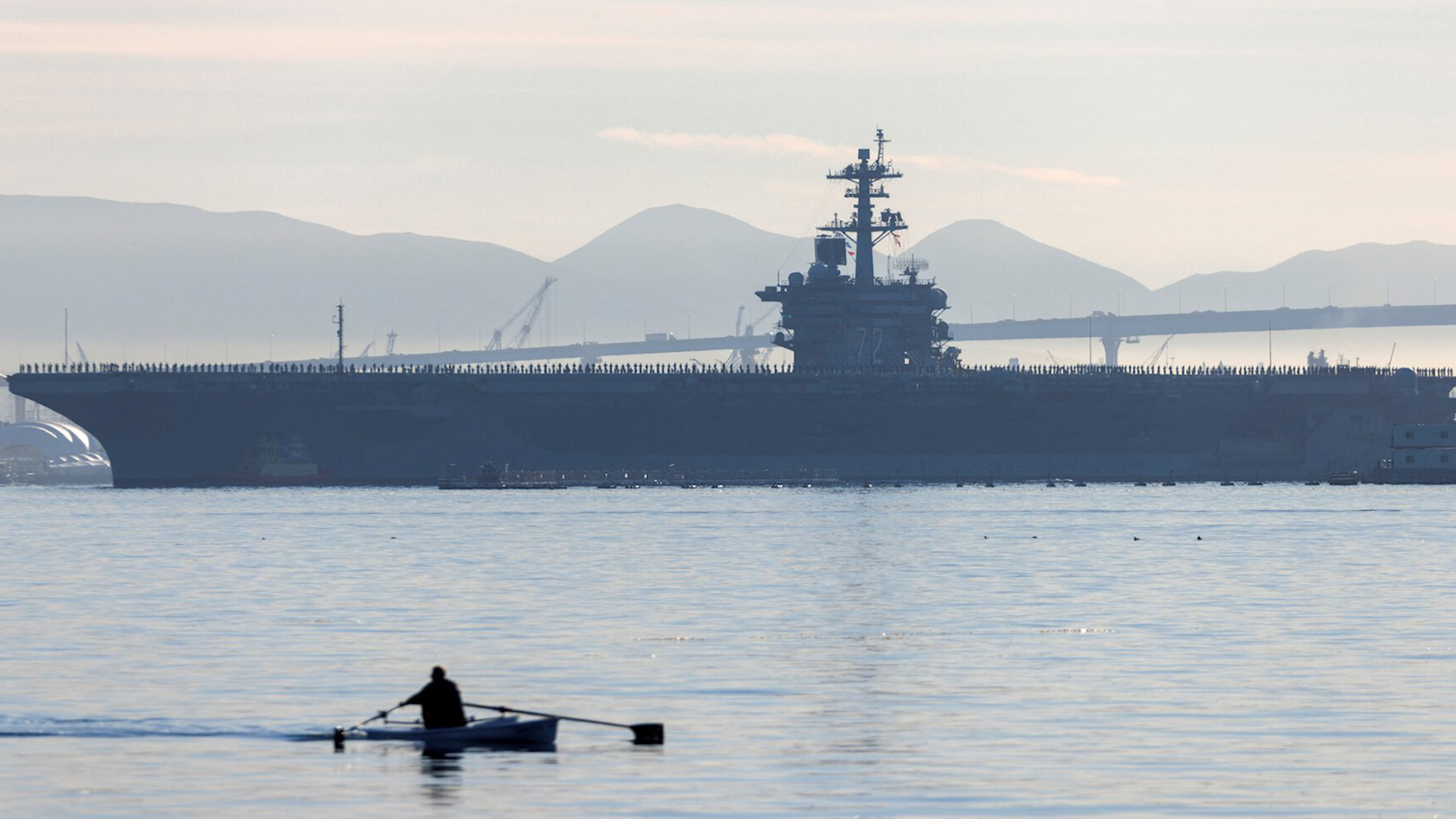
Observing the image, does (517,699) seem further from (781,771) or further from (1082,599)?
(1082,599)

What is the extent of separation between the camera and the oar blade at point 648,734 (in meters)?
25.4

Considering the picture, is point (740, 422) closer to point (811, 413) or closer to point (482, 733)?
point (811, 413)

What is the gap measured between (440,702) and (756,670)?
7.61 meters

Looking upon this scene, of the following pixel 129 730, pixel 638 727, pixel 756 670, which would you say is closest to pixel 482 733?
pixel 638 727

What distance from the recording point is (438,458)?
107938mm

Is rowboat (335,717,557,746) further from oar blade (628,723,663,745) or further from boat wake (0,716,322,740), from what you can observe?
oar blade (628,723,663,745)

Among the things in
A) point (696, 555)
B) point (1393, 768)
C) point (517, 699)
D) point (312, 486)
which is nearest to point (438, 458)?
point (312, 486)

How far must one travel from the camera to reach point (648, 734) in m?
25.4

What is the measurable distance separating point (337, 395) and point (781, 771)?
3210 inches

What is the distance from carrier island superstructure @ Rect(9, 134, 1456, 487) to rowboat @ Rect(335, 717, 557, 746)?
76.4m

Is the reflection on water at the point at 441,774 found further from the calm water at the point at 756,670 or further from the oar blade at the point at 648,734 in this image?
the oar blade at the point at 648,734

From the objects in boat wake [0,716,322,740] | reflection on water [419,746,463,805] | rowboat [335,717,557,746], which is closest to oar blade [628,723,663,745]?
rowboat [335,717,557,746]

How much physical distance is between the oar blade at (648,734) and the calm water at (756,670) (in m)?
0.17

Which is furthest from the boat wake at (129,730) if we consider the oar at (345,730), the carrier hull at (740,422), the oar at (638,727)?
the carrier hull at (740,422)
